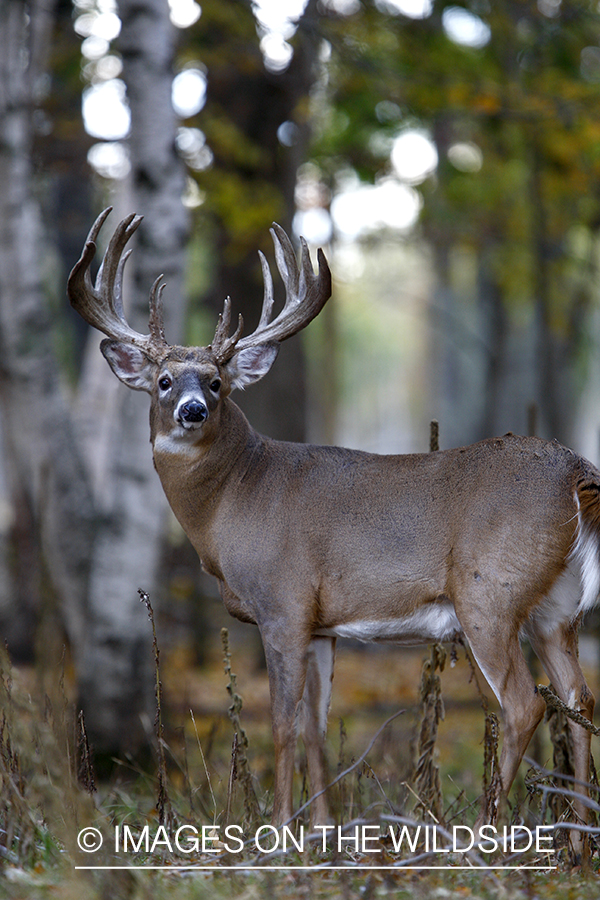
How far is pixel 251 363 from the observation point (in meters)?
5.18

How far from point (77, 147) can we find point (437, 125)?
7008 millimetres

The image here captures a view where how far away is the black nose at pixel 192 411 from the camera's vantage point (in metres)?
4.62

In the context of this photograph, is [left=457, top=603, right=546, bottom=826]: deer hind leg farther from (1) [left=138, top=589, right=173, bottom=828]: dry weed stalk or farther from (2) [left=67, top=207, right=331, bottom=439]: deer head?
(2) [left=67, top=207, right=331, bottom=439]: deer head

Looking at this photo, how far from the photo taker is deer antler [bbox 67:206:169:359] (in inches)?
200

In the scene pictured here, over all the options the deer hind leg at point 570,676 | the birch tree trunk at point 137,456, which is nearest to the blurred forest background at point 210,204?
the birch tree trunk at point 137,456

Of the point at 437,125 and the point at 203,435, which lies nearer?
the point at 203,435

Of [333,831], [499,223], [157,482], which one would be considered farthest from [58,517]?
[499,223]

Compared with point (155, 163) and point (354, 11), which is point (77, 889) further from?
point (354, 11)

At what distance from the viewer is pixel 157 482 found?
7309 mm

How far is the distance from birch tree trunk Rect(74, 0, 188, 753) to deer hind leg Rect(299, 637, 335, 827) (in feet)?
7.96

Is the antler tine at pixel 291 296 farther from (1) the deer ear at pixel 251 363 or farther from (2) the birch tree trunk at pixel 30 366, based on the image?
(2) the birch tree trunk at pixel 30 366

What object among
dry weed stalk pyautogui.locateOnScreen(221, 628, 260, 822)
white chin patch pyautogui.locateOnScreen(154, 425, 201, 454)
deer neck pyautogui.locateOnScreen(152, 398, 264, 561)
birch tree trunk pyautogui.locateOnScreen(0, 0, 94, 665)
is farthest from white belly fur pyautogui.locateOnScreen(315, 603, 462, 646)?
birch tree trunk pyautogui.locateOnScreen(0, 0, 94, 665)

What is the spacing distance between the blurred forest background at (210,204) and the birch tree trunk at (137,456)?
0.6 inches

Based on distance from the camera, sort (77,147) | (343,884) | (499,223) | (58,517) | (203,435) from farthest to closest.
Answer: (499,223)
(77,147)
(58,517)
(203,435)
(343,884)
